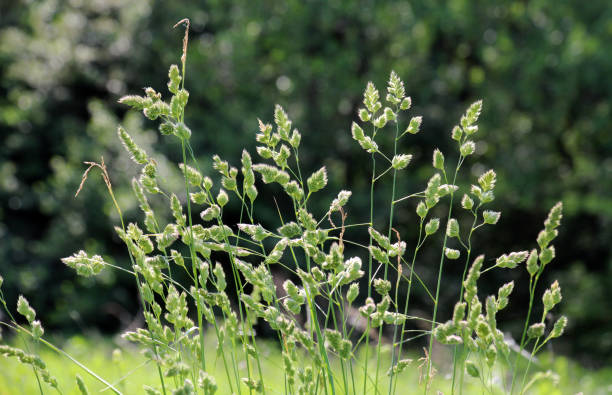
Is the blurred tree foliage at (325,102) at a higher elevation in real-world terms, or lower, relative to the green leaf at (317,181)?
higher

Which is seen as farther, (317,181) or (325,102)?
(325,102)

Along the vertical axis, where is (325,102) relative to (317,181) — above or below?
above

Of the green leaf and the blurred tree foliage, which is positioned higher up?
the blurred tree foliage

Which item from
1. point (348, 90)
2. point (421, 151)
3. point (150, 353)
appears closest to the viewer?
point (150, 353)

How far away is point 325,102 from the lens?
308 inches

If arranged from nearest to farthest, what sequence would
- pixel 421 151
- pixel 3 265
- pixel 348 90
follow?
1. pixel 3 265
2. pixel 348 90
3. pixel 421 151

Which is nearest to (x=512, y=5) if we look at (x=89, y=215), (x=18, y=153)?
(x=89, y=215)

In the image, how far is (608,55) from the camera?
7.35 m

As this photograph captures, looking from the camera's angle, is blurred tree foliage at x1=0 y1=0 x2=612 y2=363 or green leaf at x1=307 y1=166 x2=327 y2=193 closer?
green leaf at x1=307 y1=166 x2=327 y2=193

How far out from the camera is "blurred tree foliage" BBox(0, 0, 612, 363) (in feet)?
24.6

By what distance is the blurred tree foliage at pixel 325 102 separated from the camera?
24.6 ft

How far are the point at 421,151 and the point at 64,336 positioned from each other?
5.02m

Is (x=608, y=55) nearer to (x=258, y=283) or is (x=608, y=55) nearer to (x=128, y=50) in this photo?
(x=128, y=50)

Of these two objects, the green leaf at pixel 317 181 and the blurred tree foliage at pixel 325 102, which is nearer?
the green leaf at pixel 317 181
